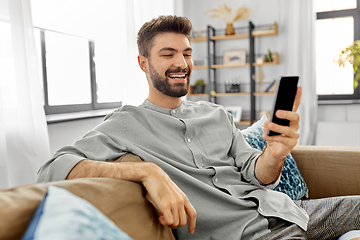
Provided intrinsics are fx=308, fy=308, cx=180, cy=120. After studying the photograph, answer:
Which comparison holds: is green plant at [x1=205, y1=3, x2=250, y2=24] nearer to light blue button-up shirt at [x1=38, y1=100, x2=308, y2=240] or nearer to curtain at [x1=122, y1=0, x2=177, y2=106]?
curtain at [x1=122, y1=0, x2=177, y2=106]

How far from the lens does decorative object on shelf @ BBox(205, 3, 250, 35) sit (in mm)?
3912

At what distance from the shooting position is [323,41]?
3945mm

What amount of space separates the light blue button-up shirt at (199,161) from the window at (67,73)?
1.42 metres

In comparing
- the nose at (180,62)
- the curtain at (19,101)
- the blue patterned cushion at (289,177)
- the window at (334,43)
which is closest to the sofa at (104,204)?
the nose at (180,62)

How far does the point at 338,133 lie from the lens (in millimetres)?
3646

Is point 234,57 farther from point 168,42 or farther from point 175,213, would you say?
point 175,213

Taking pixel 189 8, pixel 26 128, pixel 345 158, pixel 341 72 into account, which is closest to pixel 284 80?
pixel 345 158

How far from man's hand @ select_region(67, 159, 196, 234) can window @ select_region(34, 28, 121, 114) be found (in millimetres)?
1637

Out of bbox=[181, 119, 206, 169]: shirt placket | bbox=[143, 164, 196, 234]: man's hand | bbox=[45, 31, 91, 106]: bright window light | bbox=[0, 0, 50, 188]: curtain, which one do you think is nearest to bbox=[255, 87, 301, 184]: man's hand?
bbox=[181, 119, 206, 169]: shirt placket

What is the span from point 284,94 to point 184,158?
44cm

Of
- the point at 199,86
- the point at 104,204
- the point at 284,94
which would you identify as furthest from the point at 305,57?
the point at 104,204

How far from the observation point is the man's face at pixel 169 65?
1.28 m

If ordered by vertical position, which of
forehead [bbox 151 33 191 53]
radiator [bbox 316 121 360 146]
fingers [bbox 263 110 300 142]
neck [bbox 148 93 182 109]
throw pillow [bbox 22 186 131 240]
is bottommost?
radiator [bbox 316 121 360 146]

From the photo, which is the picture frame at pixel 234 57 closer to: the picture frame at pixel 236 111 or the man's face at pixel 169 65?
the picture frame at pixel 236 111
